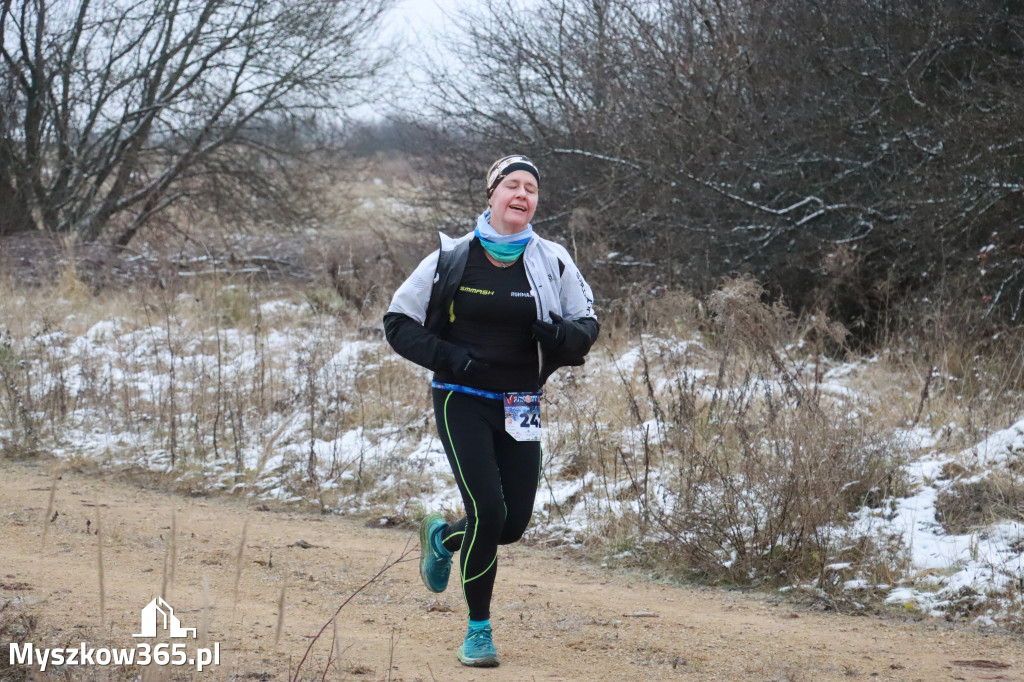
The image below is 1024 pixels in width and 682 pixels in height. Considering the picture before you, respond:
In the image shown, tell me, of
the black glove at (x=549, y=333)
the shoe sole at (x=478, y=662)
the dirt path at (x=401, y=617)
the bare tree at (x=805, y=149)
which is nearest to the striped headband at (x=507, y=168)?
the black glove at (x=549, y=333)

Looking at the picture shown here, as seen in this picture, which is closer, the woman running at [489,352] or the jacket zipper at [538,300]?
the woman running at [489,352]

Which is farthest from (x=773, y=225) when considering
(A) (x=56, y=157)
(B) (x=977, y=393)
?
(A) (x=56, y=157)

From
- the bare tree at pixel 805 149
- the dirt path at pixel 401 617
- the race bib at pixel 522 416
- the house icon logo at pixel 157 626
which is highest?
the bare tree at pixel 805 149

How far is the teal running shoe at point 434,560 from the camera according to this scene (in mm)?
4666

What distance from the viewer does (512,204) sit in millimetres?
4336

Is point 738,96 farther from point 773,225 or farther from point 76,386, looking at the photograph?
point 76,386

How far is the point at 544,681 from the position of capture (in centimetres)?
411

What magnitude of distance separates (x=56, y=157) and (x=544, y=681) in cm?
1759

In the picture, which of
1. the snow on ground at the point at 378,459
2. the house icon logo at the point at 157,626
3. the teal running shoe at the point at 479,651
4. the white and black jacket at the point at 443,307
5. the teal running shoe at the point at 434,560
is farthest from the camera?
the snow on ground at the point at 378,459

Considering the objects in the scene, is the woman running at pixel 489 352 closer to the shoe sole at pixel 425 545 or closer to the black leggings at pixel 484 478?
the black leggings at pixel 484 478

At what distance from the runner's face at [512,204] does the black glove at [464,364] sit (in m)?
0.54

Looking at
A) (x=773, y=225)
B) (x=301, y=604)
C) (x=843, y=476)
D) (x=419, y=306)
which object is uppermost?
(x=773, y=225)

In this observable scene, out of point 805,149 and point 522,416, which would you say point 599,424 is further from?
point 805,149

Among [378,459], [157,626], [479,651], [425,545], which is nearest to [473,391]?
[425,545]
